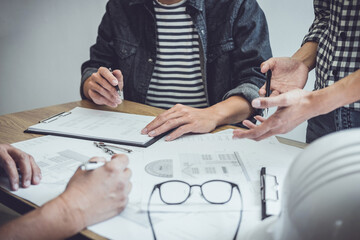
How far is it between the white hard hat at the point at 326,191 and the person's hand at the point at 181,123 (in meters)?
0.51

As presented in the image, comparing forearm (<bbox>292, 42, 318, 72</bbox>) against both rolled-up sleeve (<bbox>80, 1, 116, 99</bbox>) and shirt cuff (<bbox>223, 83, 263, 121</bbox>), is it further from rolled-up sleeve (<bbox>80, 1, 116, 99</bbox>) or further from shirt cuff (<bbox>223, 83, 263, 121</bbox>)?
rolled-up sleeve (<bbox>80, 1, 116, 99</bbox>)

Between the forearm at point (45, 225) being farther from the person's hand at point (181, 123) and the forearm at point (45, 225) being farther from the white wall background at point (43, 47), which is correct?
the white wall background at point (43, 47)

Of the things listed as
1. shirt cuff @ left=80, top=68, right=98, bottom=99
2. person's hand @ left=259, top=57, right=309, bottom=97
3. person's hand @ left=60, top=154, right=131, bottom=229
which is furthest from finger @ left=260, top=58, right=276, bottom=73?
shirt cuff @ left=80, top=68, right=98, bottom=99

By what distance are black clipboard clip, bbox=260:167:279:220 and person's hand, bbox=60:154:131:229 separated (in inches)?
10.1

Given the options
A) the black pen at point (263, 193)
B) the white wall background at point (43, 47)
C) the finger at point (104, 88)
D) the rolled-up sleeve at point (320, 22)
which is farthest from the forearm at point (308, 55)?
the white wall background at point (43, 47)

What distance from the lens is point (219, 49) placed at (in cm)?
121

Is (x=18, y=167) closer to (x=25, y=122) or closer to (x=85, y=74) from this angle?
(x=25, y=122)

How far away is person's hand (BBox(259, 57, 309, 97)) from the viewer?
930mm

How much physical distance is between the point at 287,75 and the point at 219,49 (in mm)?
342

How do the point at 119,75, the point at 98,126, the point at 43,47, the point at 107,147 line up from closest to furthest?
the point at 107,147 → the point at 98,126 → the point at 119,75 → the point at 43,47

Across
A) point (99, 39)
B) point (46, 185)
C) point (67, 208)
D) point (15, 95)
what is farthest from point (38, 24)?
point (67, 208)

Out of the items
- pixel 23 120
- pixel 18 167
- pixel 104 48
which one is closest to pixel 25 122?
pixel 23 120

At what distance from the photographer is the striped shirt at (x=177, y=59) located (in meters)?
1.26

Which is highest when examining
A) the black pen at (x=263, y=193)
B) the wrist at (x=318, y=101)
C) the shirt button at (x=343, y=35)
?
the shirt button at (x=343, y=35)
